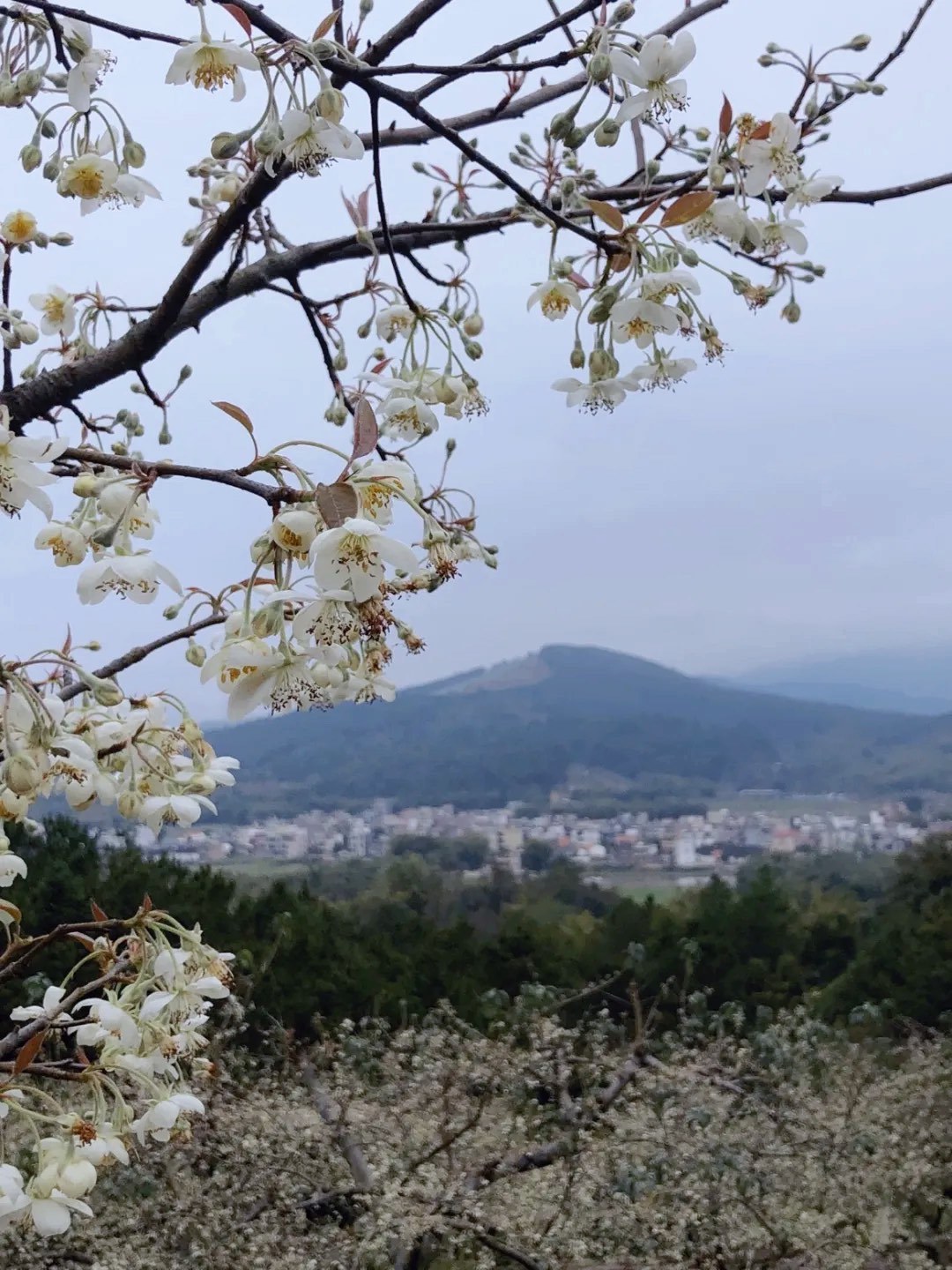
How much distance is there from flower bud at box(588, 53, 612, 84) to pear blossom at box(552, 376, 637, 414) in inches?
10.9

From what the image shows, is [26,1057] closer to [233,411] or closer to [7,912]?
[7,912]

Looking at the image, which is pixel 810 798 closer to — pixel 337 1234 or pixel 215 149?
pixel 337 1234

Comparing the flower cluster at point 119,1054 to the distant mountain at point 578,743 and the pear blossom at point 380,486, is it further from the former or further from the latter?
the distant mountain at point 578,743

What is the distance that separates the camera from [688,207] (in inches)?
32.5

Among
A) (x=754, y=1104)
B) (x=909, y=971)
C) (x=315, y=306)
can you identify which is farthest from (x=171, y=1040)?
(x=909, y=971)

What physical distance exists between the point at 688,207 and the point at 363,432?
33cm

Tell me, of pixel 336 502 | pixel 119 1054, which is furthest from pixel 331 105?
pixel 119 1054

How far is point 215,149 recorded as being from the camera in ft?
2.86

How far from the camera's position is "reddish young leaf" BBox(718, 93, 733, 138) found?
885 millimetres

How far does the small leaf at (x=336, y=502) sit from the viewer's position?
69 cm

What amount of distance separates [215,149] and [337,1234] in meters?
3.15

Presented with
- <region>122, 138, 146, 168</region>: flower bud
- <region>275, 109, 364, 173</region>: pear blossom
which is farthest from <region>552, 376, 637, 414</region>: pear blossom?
<region>122, 138, 146, 168</region>: flower bud

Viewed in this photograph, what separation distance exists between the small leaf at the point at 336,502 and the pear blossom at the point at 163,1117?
1.03 meters

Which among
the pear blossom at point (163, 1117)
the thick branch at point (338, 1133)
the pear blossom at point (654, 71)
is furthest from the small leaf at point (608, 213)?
the thick branch at point (338, 1133)
